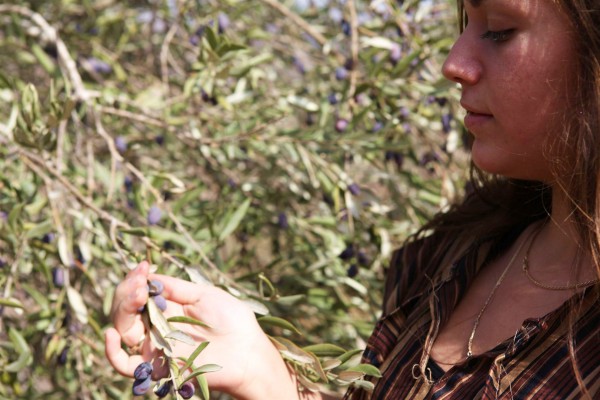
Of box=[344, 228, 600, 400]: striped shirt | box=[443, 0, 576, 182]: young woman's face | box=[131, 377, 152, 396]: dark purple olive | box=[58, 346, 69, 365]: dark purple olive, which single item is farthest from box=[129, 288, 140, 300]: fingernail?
box=[58, 346, 69, 365]: dark purple olive

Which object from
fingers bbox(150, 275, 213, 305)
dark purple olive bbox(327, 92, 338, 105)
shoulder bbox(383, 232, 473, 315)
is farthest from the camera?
dark purple olive bbox(327, 92, 338, 105)

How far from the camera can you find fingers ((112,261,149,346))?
120 cm

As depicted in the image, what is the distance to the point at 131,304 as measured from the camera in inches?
47.4

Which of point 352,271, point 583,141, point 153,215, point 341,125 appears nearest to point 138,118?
point 153,215

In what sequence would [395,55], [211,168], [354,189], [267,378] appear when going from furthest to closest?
A: [211,168]
[395,55]
[354,189]
[267,378]

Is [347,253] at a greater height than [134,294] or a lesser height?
lesser

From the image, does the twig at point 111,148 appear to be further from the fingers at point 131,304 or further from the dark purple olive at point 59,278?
the fingers at point 131,304

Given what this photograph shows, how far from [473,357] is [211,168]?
4.11 feet

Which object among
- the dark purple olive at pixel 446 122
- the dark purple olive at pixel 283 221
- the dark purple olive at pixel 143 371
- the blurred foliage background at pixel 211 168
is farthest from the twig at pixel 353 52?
the dark purple olive at pixel 143 371

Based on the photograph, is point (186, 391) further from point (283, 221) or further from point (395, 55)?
point (395, 55)

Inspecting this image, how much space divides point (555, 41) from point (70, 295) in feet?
3.20

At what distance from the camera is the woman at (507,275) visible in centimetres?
106

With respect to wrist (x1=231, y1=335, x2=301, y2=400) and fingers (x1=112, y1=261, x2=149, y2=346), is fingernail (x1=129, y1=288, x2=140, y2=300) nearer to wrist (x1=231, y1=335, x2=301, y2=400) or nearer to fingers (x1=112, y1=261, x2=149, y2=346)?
fingers (x1=112, y1=261, x2=149, y2=346)

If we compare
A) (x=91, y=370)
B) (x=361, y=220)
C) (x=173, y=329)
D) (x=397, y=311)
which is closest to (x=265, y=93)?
(x=361, y=220)
